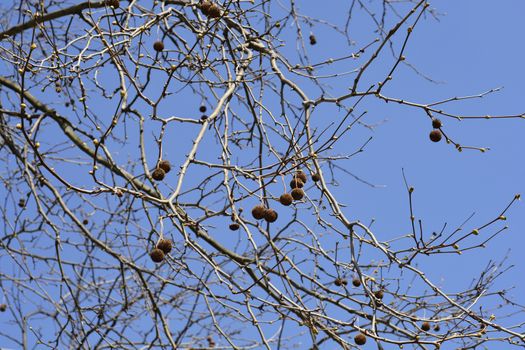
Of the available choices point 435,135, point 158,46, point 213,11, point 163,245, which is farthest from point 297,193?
point 158,46

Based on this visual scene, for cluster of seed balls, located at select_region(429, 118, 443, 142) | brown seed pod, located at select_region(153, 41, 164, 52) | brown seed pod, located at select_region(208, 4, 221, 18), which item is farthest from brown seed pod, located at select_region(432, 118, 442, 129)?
brown seed pod, located at select_region(153, 41, 164, 52)

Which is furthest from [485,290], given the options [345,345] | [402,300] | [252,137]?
[252,137]

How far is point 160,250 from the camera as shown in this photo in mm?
2771

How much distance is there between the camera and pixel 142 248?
200 inches

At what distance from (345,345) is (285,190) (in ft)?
2.46

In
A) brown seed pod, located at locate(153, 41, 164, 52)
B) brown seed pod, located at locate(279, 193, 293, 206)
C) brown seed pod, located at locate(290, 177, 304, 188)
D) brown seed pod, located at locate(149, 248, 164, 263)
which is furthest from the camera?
brown seed pod, located at locate(153, 41, 164, 52)

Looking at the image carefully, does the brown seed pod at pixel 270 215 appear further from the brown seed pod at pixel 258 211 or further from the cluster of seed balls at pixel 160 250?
the cluster of seed balls at pixel 160 250

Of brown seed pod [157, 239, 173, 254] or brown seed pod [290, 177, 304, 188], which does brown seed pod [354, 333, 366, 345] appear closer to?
brown seed pod [290, 177, 304, 188]

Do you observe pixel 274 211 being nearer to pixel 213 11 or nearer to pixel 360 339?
pixel 360 339

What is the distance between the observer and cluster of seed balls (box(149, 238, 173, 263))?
2.76m

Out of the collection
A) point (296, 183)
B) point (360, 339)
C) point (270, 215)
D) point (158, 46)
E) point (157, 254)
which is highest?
point (158, 46)

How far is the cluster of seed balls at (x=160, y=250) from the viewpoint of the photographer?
2758mm

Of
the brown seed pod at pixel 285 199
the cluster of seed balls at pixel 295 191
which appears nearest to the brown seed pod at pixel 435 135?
the cluster of seed balls at pixel 295 191

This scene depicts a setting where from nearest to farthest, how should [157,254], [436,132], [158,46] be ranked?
[157,254]
[436,132]
[158,46]
